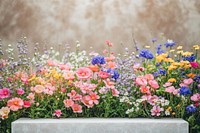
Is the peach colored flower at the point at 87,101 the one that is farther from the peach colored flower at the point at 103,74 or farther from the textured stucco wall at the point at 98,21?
the textured stucco wall at the point at 98,21

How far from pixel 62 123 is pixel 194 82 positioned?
3.14 ft

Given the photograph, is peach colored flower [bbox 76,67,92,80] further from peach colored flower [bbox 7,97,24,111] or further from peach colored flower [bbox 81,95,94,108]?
peach colored flower [bbox 7,97,24,111]

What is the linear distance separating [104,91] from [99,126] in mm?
288

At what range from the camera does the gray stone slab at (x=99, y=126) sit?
2.40m

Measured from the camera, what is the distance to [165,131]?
2430mm

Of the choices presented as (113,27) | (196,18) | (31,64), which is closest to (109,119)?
(31,64)

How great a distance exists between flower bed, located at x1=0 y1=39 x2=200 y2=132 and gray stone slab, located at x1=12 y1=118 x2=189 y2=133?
0.16m

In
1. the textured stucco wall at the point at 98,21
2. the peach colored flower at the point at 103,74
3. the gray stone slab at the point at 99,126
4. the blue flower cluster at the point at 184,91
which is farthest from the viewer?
the textured stucco wall at the point at 98,21

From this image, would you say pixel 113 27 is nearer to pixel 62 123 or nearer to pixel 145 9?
pixel 145 9

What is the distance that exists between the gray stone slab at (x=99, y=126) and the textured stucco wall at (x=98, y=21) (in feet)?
9.62

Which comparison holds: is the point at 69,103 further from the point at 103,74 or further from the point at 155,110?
the point at 155,110

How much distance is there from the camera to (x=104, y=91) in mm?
2621

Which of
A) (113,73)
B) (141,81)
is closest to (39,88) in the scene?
(113,73)

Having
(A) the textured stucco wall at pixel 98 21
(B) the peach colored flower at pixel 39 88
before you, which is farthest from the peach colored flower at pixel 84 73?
(A) the textured stucco wall at pixel 98 21
